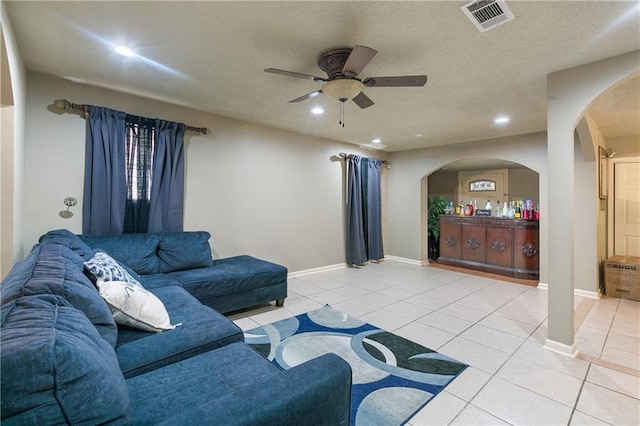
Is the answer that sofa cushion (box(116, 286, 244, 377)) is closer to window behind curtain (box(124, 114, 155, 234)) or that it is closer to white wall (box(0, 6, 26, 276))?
white wall (box(0, 6, 26, 276))

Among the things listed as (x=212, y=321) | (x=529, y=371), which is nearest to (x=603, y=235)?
(x=529, y=371)

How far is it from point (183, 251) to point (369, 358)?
2283mm

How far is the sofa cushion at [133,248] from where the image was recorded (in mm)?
2910

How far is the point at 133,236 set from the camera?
3141 mm

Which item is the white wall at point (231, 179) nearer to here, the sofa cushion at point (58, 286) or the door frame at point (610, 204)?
the sofa cushion at point (58, 286)

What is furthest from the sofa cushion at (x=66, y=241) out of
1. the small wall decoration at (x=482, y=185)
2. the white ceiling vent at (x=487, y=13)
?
the small wall decoration at (x=482, y=185)

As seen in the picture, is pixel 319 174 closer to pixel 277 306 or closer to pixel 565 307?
pixel 277 306

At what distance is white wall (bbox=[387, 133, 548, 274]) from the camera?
484cm

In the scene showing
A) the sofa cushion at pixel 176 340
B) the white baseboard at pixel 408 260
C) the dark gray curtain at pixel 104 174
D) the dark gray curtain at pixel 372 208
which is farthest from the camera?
the white baseboard at pixel 408 260

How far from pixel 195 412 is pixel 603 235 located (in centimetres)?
570

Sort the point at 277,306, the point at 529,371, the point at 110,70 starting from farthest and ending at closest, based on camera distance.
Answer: the point at 277,306 < the point at 110,70 < the point at 529,371

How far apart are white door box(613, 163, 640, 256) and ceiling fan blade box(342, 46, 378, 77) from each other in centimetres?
490

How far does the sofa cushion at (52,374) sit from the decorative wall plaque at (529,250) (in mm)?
5903

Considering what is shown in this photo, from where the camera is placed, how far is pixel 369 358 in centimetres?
243
